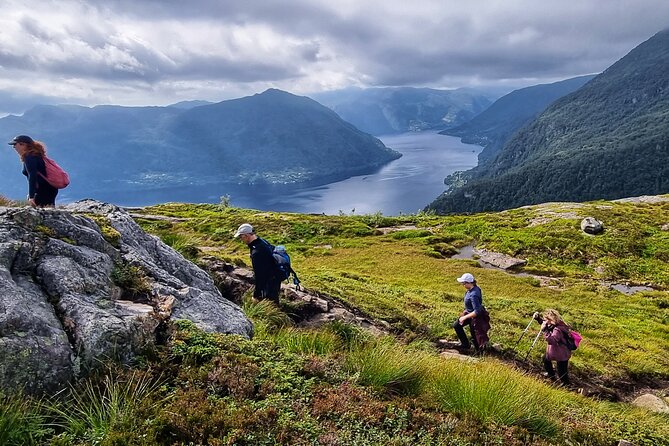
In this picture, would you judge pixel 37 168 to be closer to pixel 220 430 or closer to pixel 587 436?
pixel 220 430

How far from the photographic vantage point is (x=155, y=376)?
5191 mm

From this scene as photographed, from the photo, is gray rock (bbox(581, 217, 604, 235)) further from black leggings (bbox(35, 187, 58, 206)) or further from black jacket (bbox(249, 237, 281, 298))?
black leggings (bbox(35, 187, 58, 206))

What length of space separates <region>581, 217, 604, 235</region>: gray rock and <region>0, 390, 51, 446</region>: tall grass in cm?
4595

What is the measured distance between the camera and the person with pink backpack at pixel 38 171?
28.1 ft

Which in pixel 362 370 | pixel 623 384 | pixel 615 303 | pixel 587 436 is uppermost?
pixel 362 370

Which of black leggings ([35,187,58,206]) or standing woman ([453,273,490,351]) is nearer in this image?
black leggings ([35,187,58,206])

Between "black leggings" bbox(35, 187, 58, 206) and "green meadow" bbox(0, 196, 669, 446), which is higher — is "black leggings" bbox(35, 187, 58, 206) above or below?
above

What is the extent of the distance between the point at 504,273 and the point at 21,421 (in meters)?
31.8

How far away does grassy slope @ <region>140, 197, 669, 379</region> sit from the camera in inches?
634

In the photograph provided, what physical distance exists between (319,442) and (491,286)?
25.5m

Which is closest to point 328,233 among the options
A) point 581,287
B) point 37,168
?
point 581,287

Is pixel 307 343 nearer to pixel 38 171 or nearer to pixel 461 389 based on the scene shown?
pixel 461 389

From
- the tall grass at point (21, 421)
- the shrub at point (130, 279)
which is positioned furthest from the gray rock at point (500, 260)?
the tall grass at point (21, 421)

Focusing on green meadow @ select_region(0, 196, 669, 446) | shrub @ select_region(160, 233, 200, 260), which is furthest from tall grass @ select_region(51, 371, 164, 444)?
shrub @ select_region(160, 233, 200, 260)
